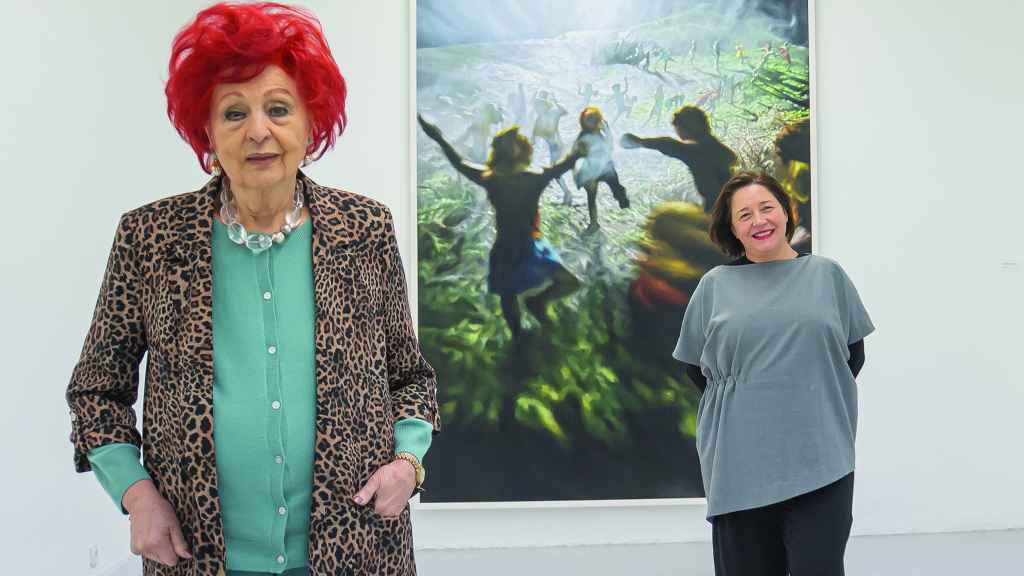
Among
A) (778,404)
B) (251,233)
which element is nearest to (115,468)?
(251,233)

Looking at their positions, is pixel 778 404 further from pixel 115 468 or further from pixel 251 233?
pixel 115 468

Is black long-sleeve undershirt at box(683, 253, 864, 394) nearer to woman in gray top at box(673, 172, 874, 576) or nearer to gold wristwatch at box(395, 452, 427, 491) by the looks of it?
woman in gray top at box(673, 172, 874, 576)

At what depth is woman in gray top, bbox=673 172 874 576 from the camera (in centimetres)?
246

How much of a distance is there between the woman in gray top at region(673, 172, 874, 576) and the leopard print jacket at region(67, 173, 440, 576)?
54.0 inches

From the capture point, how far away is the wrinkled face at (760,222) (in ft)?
8.93

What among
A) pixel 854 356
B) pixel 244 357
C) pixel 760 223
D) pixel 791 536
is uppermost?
pixel 760 223

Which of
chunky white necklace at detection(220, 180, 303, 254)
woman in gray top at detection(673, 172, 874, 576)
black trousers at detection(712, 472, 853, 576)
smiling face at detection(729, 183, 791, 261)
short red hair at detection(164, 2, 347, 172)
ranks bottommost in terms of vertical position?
black trousers at detection(712, 472, 853, 576)

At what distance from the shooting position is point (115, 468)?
128cm

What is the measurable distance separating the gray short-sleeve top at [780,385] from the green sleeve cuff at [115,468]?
1.70 m

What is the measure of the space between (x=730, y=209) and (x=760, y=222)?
0.52 feet

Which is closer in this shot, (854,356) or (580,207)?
(854,356)

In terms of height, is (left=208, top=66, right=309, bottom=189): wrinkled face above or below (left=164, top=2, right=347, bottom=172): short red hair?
below

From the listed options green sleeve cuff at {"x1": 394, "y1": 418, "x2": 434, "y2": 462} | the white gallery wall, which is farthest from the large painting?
green sleeve cuff at {"x1": 394, "y1": 418, "x2": 434, "y2": 462}

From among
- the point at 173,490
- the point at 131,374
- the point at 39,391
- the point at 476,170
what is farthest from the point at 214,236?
the point at 476,170
